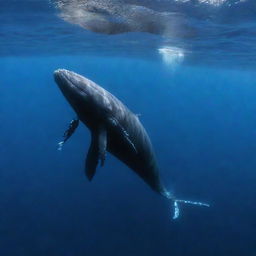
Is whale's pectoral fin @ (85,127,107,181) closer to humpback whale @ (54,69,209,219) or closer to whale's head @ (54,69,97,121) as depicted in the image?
humpback whale @ (54,69,209,219)

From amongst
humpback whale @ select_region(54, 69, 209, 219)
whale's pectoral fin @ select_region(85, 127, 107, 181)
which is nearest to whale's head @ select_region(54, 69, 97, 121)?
humpback whale @ select_region(54, 69, 209, 219)

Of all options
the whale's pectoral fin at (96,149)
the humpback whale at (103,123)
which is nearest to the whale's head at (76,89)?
the humpback whale at (103,123)

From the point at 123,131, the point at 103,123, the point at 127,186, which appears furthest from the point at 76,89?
the point at 127,186

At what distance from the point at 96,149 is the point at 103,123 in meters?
0.69

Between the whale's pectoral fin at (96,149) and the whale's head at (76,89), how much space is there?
0.56 metres

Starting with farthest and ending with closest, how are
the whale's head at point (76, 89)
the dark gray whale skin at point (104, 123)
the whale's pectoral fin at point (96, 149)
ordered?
1. the whale's pectoral fin at point (96, 149)
2. the dark gray whale skin at point (104, 123)
3. the whale's head at point (76, 89)

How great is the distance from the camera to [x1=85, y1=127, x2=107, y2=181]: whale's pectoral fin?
739 centimetres

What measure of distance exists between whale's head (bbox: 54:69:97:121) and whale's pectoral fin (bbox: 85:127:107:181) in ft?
1.83

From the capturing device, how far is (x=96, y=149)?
807 centimetres

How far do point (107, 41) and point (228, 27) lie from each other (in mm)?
11875

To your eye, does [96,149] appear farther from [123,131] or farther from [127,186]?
[127,186]

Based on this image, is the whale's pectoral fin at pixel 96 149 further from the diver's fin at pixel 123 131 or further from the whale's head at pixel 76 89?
the whale's head at pixel 76 89

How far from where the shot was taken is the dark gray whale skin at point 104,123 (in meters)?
7.22

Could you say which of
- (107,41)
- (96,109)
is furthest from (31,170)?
(96,109)
